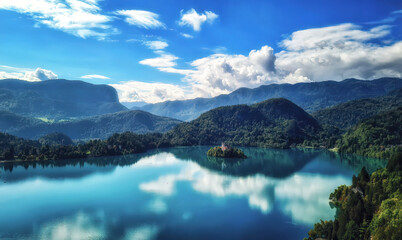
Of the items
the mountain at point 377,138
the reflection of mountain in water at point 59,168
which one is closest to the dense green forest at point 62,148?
the reflection of mountain in water at point 59,168

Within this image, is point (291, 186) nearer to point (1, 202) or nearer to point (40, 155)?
point (1, 202)

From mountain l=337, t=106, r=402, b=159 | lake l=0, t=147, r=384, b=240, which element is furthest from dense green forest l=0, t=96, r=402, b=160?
lake l=0, t=147, r=384, b=240

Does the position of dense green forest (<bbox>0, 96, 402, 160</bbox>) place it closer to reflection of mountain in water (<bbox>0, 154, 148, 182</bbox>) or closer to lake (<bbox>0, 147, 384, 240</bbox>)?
reflection of mountain in water (<bbox>0, 154, 148, 182</bbox>)

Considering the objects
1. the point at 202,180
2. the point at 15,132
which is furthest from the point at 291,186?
the point at 15,132

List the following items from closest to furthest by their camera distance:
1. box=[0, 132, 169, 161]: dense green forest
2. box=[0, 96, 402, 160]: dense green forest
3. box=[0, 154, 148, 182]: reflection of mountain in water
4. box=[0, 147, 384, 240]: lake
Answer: box=[0, 147, 384, 240]: lake → box=[0, 154, 148, 182]: reflection of mountain in water → box=[0, 132, 169, 161]: dense green forest → box=[0, 96, 402, 160]: dense green forest

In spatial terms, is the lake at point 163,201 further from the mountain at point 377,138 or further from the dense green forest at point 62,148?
the mountain at point 377,138
